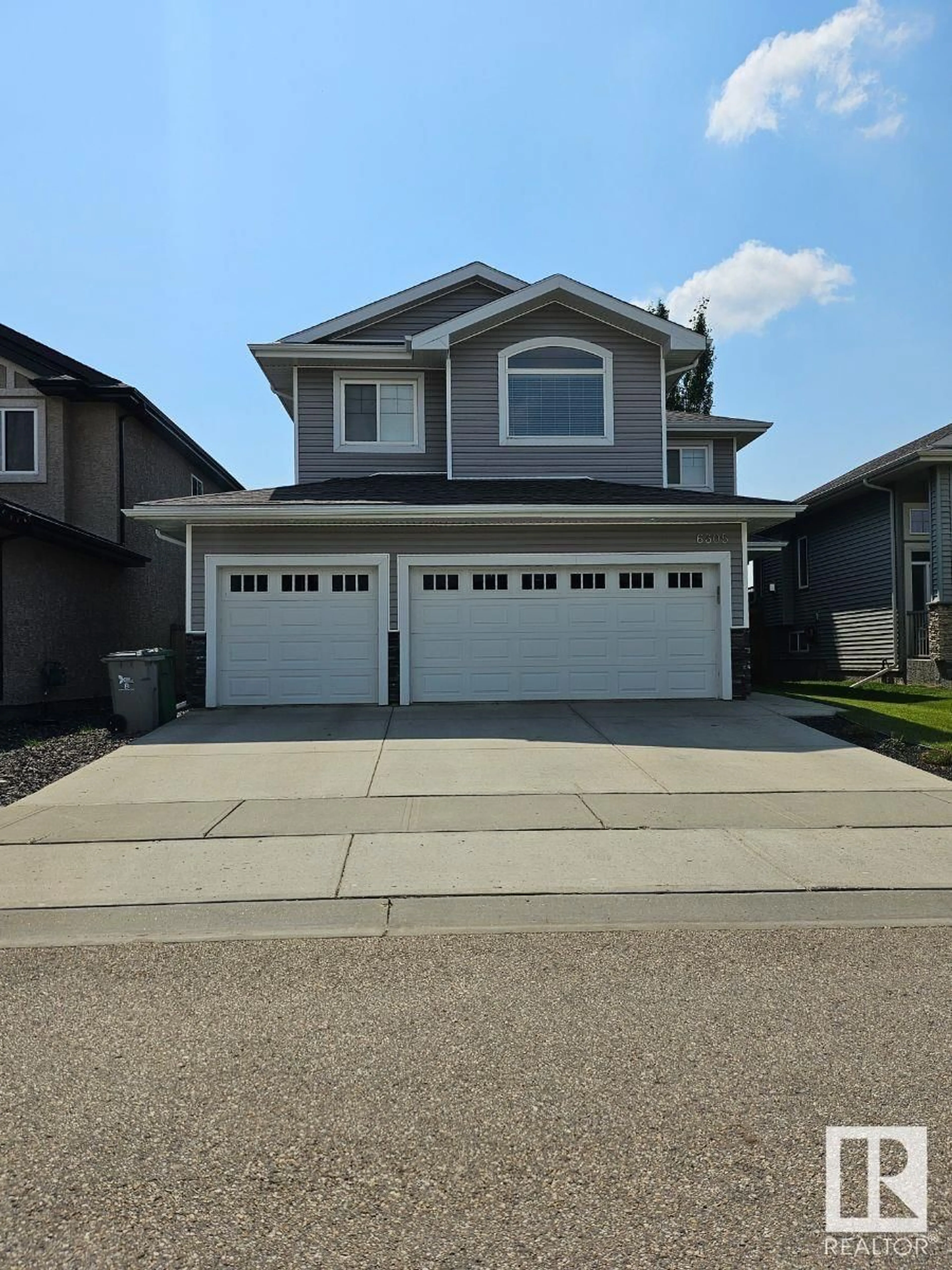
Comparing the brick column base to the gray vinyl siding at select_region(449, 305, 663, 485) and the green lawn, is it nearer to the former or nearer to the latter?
the green lawn

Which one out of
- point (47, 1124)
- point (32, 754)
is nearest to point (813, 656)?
point (32, 754)

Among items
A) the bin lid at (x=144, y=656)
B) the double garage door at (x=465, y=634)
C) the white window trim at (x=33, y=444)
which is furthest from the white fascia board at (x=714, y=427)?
the white window trim at (x=33, y=444)

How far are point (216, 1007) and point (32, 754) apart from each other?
8.36 metres

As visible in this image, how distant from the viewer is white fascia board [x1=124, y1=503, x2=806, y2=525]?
13961mm

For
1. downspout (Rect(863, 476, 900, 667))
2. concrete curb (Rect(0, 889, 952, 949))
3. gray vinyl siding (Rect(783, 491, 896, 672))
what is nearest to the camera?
concrete curb (Rect(0, 889, 952, 949))

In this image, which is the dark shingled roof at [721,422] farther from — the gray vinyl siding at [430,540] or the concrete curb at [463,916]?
the concrete curb at [463,916]

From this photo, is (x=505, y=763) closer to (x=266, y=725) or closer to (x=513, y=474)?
(x=266, y=725)

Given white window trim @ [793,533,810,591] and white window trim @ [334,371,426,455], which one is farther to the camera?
white window trim @ [793,533,810,591]

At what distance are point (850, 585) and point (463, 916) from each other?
2026 cm

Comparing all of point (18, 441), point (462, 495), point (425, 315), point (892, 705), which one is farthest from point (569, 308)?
point (18, 441)

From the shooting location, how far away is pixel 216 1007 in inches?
159

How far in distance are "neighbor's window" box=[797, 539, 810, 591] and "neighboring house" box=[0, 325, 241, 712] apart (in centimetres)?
1750

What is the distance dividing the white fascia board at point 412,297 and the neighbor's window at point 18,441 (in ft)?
18.2

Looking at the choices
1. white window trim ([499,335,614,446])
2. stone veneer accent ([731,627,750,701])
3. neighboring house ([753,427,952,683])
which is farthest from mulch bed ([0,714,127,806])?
neighboring house ([753,427,952,683])
